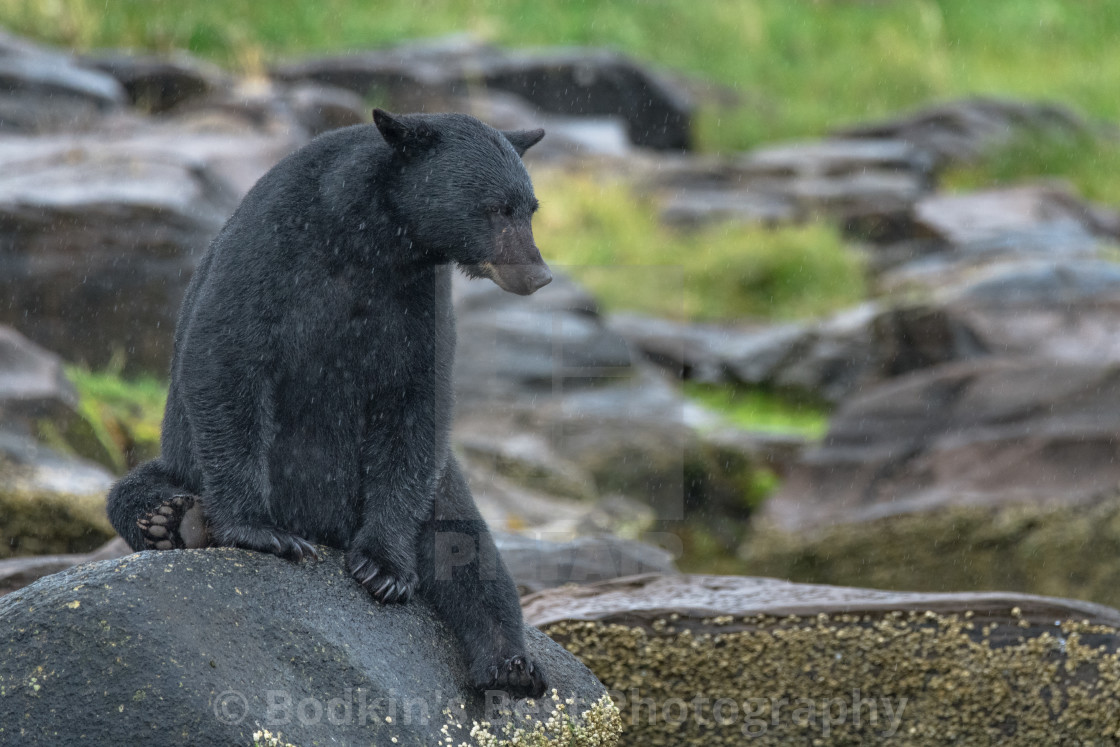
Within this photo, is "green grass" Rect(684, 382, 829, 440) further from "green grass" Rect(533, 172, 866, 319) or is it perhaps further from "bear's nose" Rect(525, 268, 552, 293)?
"bear's nose" Rect(525, 268, 552, 293)

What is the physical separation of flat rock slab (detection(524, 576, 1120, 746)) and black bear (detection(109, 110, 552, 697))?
0.97m

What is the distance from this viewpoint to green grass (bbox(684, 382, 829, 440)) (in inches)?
453

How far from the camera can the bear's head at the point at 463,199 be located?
3.16 metres

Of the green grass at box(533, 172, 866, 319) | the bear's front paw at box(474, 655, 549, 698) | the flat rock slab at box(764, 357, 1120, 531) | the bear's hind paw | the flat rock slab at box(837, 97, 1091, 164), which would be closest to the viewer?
the bear's hind paw

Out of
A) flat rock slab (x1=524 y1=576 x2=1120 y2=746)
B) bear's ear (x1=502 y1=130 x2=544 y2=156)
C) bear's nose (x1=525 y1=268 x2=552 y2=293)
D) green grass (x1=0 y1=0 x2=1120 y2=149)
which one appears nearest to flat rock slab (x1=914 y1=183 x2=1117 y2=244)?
green grass (x1=0 y1=0 x2=1120 y2=149)

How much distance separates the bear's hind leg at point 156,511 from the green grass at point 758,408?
8.22m

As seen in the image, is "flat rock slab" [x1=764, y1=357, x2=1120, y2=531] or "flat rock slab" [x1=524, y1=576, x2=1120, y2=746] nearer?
"flat rock slab" [x1=524, y1=576, x2=1120, y2=746]

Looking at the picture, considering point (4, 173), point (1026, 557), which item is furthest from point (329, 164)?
point (4, 173)

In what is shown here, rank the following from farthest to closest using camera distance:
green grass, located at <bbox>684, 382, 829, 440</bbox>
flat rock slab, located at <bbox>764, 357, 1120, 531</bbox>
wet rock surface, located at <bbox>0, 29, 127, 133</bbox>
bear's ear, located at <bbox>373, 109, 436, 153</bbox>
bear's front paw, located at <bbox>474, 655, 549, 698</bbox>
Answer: wet rock surface, located at <bbox>0, 29, 127, 133</bbox> < green grass, located at <bbox>684, 382, 829, 440</bbox> < flat rock slab, located at <bbox>764, 357, 1120, 531</bbox> < bear's front paw, located at <bbox>474, 655, 549, 698</bbox> < bear's ear, located at <bbox>373, 109, 436, 153</bbox>

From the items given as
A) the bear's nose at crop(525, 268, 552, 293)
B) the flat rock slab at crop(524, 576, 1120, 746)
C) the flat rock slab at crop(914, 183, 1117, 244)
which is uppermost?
the flat rock slab at crop(914, 183, 1117, 244)

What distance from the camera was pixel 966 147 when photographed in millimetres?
18344

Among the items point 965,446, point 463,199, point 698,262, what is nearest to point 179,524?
point 463,199

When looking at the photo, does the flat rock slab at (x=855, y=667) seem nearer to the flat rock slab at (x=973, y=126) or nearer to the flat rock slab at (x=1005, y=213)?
the flat rock slab at (x=1005, y=213)

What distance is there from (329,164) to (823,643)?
7.50 feet
